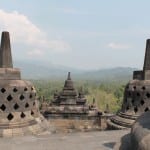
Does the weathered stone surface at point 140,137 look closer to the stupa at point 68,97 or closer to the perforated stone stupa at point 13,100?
the perforated stone stupa at point 13,100

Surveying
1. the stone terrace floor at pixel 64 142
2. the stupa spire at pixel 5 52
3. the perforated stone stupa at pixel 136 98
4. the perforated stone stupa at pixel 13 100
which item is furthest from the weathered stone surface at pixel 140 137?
the perforated stone stupa at pixel 136 98

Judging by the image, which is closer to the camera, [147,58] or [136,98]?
[147,58]

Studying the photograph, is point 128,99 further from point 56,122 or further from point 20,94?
point 56,122

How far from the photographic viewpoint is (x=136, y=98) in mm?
10820

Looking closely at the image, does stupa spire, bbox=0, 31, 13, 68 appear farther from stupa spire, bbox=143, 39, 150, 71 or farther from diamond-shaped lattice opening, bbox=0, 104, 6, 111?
stupa spire, bbox=143, 39, 150, 71

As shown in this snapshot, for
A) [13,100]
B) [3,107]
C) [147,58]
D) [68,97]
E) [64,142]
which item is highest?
[147,58]

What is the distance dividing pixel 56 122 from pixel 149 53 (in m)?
9.21

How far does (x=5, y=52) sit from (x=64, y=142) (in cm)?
390

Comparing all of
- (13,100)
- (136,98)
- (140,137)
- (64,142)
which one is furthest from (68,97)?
(140,137)

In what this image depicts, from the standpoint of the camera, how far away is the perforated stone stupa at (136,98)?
10.6 m

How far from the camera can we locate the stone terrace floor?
6680 mm

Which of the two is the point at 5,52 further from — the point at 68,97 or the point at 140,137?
the point at 68,97

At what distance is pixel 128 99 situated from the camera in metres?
11.1

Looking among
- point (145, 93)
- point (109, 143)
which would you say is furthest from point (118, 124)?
point (109, 143)
